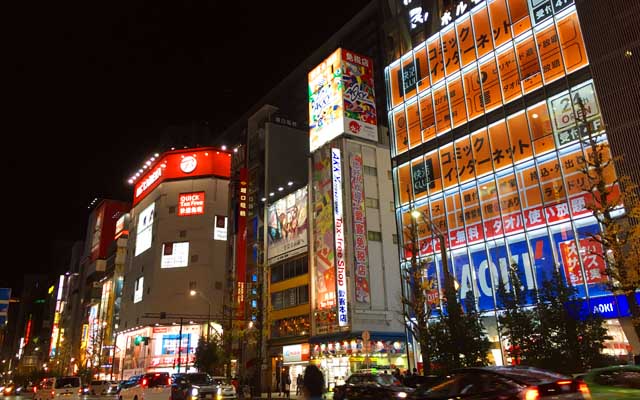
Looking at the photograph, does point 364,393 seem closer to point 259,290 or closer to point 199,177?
point 259,290

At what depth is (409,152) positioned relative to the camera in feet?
131

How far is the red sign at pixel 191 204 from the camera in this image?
3164 inches

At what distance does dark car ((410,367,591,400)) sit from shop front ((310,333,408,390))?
31.5 m

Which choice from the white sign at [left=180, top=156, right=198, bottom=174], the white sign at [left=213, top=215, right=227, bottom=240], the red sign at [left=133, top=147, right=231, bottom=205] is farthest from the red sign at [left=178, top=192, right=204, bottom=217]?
the white sign at [left=180, top=156, right=198, bottom=174]

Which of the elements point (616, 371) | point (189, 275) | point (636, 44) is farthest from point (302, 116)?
point (616, 371)

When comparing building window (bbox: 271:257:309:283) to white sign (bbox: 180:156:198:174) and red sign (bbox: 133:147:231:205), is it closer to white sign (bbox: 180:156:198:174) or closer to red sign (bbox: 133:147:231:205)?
red sign (bbox: 133:147:231:205)

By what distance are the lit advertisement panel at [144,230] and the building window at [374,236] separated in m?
50.3

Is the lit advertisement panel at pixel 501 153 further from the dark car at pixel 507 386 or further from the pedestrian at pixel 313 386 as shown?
the pedestrian at pixel 313 386

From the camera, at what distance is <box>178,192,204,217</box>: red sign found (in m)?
80.4

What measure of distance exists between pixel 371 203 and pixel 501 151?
1439 centimetres

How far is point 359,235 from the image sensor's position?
140 ft

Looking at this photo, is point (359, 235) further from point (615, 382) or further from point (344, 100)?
point (615, 382)

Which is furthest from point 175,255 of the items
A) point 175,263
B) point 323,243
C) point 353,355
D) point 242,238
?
point 353,355

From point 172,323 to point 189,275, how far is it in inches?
309
